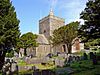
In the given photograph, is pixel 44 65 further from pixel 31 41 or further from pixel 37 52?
pixel 37 52

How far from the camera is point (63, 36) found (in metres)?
62.1

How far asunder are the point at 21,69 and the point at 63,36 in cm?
3072

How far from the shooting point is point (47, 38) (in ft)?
273

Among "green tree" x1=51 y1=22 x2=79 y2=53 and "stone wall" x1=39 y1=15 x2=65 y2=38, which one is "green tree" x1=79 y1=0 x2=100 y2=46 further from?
"stone wall" x1=39 y1=15 x2=65 y2=38

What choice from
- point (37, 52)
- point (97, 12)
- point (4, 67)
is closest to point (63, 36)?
point (37, 52)

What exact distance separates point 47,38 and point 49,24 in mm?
5065

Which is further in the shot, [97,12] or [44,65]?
[44,65]

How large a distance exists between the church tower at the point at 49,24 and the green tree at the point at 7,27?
4451 cm

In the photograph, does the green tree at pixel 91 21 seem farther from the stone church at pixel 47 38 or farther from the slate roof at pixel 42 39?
the slate roof at pixel 42 39

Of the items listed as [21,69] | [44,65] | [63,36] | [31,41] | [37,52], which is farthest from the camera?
[37,52]

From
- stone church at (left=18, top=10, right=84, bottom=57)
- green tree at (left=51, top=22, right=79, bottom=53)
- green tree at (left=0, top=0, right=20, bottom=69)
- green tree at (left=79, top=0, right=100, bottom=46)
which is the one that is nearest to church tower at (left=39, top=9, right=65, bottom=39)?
stone church at (left=18, top=10, right=84, bottom=57)

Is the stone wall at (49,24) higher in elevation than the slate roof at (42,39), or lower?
higher

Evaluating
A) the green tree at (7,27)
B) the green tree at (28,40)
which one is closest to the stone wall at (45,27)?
the green tree at (28,40)

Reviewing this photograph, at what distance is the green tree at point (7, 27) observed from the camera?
1391 inches
